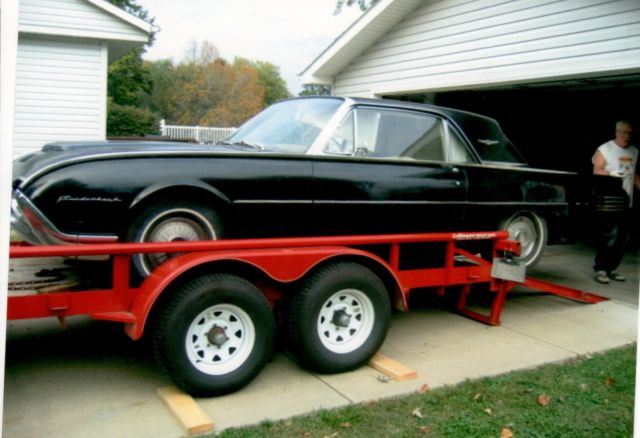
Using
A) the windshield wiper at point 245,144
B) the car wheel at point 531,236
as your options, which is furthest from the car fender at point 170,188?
the car wheel at point 531,236

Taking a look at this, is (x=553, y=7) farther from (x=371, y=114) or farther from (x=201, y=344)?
(x=201, y=344)

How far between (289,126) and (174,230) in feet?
4.90

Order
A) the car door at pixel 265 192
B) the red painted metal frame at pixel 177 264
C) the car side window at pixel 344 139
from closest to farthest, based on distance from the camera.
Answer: the red painted metal frame at pixel 177 264
the car door at pixel 265 192
the car side window at pixel 344 139

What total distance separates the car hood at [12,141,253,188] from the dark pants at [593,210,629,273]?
15.7ft

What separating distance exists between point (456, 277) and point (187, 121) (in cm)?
971

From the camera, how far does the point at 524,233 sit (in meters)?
6.00

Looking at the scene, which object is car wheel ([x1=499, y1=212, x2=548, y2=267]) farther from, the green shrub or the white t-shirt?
the green shrub

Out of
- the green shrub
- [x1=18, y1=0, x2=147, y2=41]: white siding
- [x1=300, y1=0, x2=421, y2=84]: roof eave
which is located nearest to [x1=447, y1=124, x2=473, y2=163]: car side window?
[x1=300, y1=0, x2=421, y2=84]: roof eave

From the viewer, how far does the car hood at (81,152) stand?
3.57 meters

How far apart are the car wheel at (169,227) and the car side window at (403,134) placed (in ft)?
5.00

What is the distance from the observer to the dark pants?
6.79 meters

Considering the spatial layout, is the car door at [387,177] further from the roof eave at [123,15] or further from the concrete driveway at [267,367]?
the roof eave at [123,15]

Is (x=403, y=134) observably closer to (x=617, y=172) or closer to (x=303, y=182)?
(x=303, y=182)

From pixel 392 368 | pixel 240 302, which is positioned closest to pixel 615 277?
pixel 392 368
